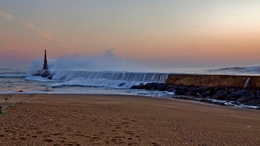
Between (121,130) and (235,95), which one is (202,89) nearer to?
(235,95)

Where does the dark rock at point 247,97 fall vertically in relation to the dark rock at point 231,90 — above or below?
below

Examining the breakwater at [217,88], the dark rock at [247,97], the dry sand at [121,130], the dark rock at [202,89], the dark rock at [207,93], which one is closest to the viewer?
the dry sand at [121,130]

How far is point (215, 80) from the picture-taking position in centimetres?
1491

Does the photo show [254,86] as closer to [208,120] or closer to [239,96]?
[239,96]

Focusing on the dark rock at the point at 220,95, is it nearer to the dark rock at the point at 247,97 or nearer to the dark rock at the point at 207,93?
the dark rock at the point at 207,93

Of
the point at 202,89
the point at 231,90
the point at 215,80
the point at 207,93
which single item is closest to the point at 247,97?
the point at 231,90

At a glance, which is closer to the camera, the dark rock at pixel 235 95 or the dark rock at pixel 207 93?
the dark rock at pixel 235 95

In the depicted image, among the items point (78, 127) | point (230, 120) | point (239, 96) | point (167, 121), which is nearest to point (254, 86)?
point (239, 96)

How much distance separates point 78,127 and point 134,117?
1672mm

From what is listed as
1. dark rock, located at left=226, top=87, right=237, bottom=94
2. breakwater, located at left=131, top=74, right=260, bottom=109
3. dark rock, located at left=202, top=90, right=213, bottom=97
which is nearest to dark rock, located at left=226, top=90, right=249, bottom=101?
breakwater, located at left=131, top=74, right=260, bottom=109

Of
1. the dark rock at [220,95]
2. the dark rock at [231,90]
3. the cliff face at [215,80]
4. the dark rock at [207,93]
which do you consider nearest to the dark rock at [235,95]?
the dark rock at [220,95]

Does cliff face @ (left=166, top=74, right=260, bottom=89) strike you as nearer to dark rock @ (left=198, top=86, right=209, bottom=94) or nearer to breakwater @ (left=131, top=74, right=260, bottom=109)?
breakwater @ (left=131, top=74, right=260, bottom=109)

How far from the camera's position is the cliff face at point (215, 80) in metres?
13.1

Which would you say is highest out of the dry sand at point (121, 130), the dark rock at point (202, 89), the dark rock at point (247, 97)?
the dark rock at point (202, 89)
